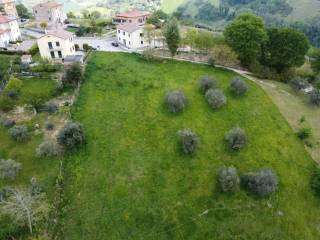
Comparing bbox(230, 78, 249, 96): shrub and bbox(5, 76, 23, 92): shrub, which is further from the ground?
bbox(5, 76, 23, 92): shrub

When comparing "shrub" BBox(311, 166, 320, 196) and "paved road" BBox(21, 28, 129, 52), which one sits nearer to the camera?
"shrub" BBox(311, 166, 320, 196)

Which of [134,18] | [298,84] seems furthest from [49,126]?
[134,18]

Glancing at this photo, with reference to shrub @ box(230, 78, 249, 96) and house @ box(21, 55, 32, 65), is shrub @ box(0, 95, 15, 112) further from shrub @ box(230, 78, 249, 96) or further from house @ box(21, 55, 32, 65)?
shrub @ box(230, 78, 249, 96)

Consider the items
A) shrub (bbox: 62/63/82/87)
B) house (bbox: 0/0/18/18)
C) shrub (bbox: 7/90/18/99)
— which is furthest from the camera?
house (bbox: 0/0/18/18)

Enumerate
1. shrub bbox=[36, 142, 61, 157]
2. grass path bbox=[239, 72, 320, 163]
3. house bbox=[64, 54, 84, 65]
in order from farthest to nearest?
house bbox=[64, 54, 84, 65], grass path bbox=[239, 72, 320, 163], shrub bbox=[36, 142, 61, 157]

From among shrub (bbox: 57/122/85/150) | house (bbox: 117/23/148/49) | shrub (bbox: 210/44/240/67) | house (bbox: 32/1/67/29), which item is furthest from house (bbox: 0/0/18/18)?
shrub (bbox: 57/122/85/150)

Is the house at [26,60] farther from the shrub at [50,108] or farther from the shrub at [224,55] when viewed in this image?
the shrub at [224,55]
